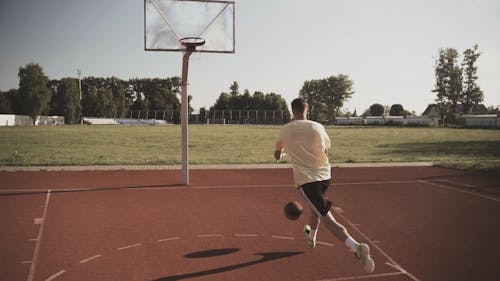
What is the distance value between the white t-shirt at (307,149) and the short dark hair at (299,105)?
0.75ft

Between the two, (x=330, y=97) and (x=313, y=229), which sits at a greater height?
(x=330, y=97)

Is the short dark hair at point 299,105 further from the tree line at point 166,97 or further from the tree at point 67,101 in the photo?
the tree at point 67,101

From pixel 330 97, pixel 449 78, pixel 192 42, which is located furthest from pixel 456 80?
pixel 192 42

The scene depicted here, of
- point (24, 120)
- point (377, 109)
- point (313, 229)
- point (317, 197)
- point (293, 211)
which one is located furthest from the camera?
point (377, 109)

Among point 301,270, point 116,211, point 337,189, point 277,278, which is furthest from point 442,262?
point 116,211

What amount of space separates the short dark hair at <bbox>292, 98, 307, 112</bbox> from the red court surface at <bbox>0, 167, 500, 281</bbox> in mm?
2144

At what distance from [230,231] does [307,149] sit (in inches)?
100

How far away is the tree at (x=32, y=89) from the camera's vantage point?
8094 centimetres

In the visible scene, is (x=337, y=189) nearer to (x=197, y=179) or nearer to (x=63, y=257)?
(x=197, y=179)

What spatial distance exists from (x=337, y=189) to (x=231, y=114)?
118 m

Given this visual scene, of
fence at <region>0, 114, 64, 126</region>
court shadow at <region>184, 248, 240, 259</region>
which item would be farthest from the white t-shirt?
fence at <region>0, 114, 64, 126</region>

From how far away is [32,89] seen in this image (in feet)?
266

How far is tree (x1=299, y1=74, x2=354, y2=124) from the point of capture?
378ft

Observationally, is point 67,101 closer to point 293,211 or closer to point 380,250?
point 293,211
